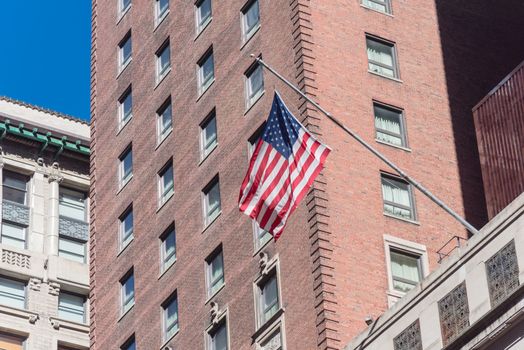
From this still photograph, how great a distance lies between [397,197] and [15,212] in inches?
1282

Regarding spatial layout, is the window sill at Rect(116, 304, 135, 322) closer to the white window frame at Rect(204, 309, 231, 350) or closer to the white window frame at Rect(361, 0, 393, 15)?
the white window frame at Rect(204, 309, 231, 350)

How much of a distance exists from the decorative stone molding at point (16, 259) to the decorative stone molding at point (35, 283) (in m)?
0.65

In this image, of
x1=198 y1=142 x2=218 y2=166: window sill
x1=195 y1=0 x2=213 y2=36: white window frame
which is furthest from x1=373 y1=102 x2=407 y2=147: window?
x1=195 y1=0 x2=213 y2=36: white window frame

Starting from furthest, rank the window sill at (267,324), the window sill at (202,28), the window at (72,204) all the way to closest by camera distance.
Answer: the window at (72,204) → the window sill at (202,28) → the window sill at (267,324)

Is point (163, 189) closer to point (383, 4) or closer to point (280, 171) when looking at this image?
point (383, 4)

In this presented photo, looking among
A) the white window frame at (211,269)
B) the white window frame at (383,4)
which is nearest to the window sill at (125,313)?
the white window frame at (211,269)

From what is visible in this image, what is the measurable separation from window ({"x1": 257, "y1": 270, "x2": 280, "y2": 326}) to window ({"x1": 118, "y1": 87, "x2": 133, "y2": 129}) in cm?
1689

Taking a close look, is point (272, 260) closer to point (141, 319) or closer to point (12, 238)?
point (141, 319)

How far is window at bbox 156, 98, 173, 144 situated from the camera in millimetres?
68438

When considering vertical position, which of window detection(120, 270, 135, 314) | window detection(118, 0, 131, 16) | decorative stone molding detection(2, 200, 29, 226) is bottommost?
window detection(120, 270, 135, 314)

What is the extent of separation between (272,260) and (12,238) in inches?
1208

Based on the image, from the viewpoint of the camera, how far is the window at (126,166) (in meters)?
70.8

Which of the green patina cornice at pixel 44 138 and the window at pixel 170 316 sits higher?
the green patina cornice at pixel 44 138

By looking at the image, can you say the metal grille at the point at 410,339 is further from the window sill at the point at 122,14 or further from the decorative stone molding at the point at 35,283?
the decorative stone molding at the point at 35,283
